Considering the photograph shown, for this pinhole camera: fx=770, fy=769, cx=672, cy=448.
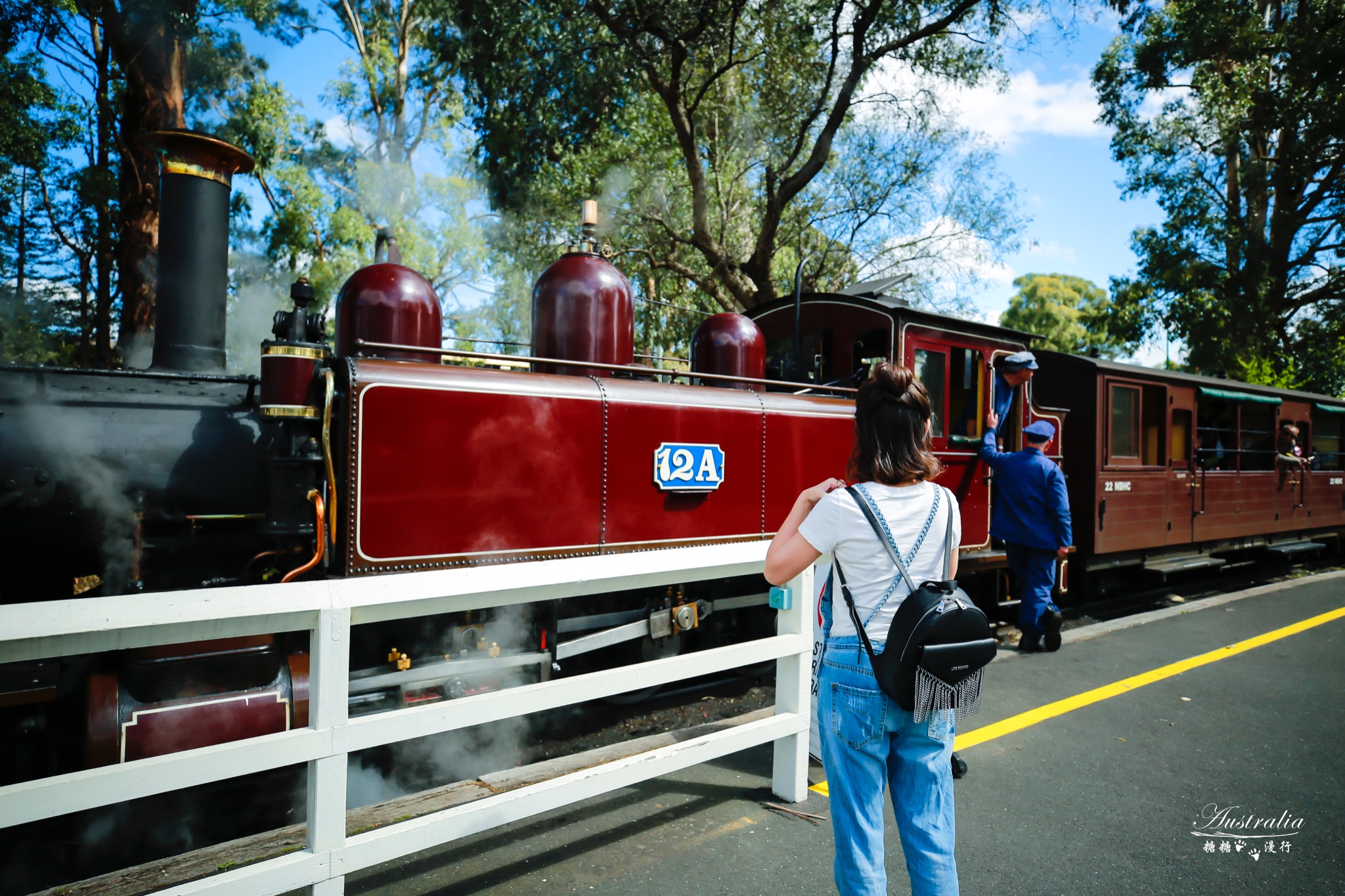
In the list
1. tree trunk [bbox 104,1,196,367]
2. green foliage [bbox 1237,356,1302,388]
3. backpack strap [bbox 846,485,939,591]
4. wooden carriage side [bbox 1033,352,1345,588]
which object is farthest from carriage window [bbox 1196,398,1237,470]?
tree trunk [bbox 104,1,196,367]

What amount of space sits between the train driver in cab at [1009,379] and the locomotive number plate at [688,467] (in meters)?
2.91

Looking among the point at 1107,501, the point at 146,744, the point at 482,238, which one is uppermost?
the point at 482,238

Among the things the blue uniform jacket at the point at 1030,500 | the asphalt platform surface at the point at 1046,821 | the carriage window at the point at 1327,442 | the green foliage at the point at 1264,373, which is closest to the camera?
the asphalt platform surface at the point at 1046,821

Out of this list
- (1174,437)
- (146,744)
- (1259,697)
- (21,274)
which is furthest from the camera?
(21,274)

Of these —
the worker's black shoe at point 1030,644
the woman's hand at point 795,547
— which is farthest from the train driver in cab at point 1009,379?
the woman's hand at point 795,547

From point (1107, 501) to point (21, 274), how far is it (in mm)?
17336

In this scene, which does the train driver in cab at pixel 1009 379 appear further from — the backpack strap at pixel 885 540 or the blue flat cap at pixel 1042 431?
the backpack strap at pixel 885 540

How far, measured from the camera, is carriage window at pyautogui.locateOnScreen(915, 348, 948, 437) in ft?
19.2

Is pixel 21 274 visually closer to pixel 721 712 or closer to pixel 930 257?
pixel 721 712

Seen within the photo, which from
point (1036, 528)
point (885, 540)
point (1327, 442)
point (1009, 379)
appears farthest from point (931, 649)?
point (1327, 442)

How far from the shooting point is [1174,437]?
9203 millimetres

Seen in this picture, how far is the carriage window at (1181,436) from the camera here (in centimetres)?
910

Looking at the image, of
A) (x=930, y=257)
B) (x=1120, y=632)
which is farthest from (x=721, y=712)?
(x=930, y=257)

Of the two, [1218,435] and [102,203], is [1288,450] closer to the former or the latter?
[1218,435]
